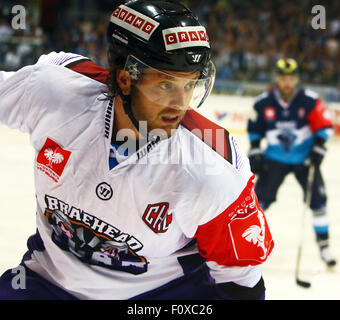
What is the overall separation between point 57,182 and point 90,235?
176mm

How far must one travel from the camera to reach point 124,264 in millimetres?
1564

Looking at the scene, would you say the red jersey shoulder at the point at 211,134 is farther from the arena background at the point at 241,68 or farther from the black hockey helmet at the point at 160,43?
the arena background at the point at 241,68

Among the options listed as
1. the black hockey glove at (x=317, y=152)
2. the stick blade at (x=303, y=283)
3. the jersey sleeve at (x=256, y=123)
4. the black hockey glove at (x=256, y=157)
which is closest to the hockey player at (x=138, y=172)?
the stick blade at (x=303, y=283)

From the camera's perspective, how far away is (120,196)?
4.65 feet

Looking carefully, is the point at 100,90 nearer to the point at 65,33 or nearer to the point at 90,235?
the point at 90,235

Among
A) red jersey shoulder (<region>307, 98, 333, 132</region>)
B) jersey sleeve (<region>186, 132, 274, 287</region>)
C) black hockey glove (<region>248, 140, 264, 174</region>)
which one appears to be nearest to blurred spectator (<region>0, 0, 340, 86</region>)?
black hockey glove (<region>248, 140, 264, 174</region>)

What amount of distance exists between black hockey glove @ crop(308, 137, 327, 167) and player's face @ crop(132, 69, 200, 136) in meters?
2.80

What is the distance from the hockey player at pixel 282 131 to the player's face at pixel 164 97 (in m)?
2.96

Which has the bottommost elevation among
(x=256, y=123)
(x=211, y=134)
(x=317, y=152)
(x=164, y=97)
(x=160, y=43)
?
(x=317, y=152)

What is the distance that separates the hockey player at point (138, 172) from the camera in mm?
1414

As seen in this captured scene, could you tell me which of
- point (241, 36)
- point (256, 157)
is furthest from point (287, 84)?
point (241, 36)

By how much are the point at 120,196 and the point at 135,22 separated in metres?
0.48

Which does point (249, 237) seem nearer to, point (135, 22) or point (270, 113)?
point (135, 22)

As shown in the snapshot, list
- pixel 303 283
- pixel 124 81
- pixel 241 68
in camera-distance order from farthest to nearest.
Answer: pixel 241 68, pixel 303 283, pixel 124 81
